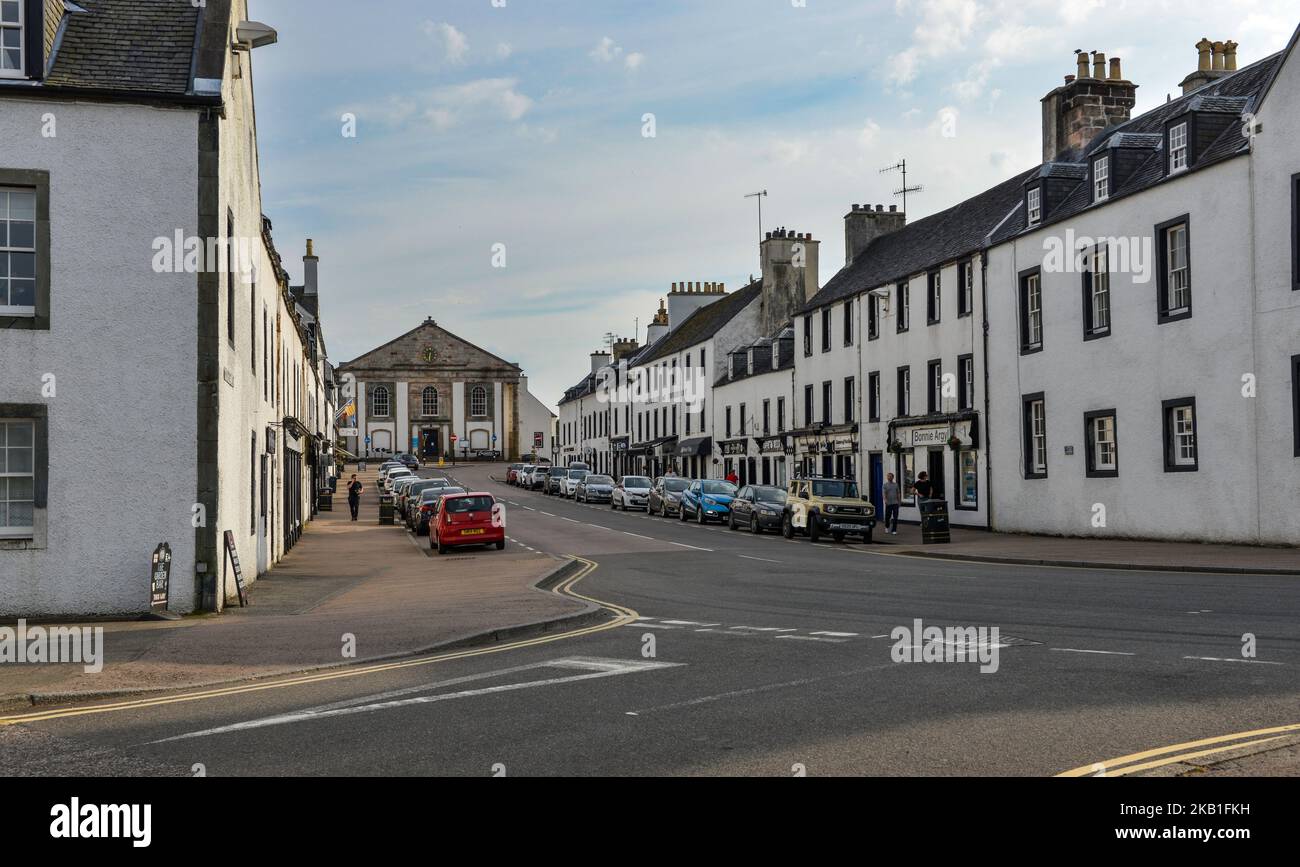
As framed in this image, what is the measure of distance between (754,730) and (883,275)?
122 ft

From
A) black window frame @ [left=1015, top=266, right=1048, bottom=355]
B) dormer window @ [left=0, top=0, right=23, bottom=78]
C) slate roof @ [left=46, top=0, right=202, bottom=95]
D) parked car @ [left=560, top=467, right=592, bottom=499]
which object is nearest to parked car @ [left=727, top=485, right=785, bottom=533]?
black window frame @ [left=1015, top=266, right=1048, bottom=355]

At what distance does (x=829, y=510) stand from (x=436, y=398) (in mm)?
91948

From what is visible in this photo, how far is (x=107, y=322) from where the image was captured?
15.2m

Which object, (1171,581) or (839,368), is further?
(839,368)

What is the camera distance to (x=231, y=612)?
1599 cm

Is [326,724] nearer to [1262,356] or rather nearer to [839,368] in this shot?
[1262,356]

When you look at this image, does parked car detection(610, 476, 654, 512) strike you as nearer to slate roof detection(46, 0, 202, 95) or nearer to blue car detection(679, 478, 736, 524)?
blue car detection(679, 478, 736, 524)

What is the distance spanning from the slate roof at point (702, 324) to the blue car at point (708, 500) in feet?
63.4

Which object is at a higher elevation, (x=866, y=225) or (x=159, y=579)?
(x=866, y=225)

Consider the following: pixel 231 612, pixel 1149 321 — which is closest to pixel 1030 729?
pixel 231 612

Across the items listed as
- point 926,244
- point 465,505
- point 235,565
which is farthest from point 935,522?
point 235,565

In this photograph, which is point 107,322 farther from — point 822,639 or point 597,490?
point 597,490

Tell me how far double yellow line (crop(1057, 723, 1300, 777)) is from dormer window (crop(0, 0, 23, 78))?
15.0 m

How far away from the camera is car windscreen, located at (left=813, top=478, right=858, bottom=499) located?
3288 cm
